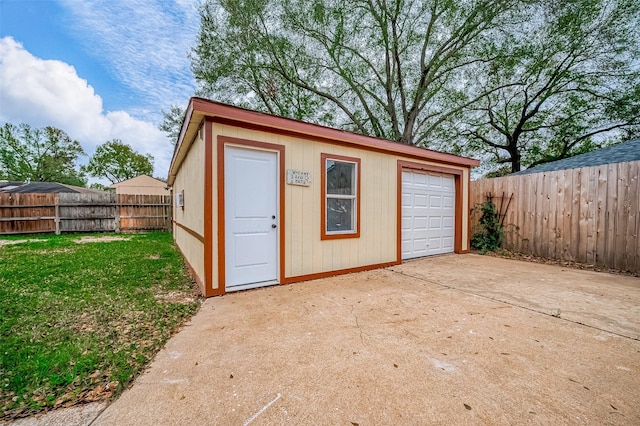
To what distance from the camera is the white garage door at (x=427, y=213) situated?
5.84 metres

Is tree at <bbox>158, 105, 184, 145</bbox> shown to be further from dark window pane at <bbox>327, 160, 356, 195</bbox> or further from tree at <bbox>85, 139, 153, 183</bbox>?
tree at <bbox>85, 139, 153, 183</bbox>

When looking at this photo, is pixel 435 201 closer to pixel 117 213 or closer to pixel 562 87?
pixel 562 87

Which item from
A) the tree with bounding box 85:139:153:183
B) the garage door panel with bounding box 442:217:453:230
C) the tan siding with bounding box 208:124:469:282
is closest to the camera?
the tan siding with bounding box 208:124:469:282

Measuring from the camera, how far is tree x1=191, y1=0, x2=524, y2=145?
30.7ft

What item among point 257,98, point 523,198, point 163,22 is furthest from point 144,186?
point 523,198

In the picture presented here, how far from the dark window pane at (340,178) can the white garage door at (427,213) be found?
1.48 meters

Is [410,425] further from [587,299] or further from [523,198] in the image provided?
[523,198]

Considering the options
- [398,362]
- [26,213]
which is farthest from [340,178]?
[26,213]

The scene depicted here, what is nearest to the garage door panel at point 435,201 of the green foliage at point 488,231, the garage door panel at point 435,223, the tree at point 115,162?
the garage door panel at point 435,223

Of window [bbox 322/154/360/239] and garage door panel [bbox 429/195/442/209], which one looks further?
garage door panel [bbox 429/195/442/209]

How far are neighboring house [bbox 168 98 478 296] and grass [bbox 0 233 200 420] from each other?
0.71m

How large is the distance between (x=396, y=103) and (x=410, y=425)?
42.3 ft

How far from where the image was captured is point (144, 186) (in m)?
24.6

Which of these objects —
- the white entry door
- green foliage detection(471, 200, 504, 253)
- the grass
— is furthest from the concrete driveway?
green foliage detection(471, 200, 504, 253)
